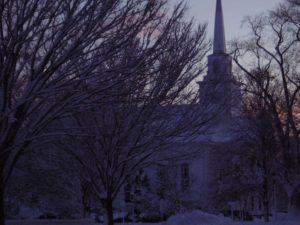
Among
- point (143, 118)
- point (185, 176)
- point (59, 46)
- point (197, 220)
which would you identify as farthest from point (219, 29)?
point (59, 46)

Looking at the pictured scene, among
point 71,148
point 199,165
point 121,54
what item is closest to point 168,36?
point 121,54

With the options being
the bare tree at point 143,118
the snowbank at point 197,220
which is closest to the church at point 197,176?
the snowbank at point 197,220

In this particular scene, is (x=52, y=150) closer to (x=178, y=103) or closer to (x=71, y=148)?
(x=71, y=148)

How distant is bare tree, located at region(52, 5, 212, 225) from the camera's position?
1416 centimetres

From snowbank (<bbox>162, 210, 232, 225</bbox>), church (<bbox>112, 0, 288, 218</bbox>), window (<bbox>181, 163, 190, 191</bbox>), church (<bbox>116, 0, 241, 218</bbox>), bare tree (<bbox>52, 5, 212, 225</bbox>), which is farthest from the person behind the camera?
window (<bbox>181, 163, 190, 191</bbox>)

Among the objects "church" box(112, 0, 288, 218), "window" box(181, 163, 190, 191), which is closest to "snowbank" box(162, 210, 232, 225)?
"church" box(112, 0, 288, 218)

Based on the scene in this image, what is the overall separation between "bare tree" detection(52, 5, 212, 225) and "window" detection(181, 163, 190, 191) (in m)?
30.3

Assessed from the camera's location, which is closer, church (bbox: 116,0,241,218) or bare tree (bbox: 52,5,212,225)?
bare tree (bbox: 52,5,212,225)

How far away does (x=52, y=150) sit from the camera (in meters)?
19.7

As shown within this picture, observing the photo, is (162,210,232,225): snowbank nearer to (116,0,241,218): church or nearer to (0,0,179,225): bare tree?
(116,0,241,218): church

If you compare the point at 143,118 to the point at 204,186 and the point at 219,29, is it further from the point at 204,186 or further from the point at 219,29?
the point at 219,29

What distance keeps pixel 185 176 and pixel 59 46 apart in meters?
45.2

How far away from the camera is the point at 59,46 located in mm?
11062

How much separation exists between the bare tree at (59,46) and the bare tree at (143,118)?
3.39 ft
